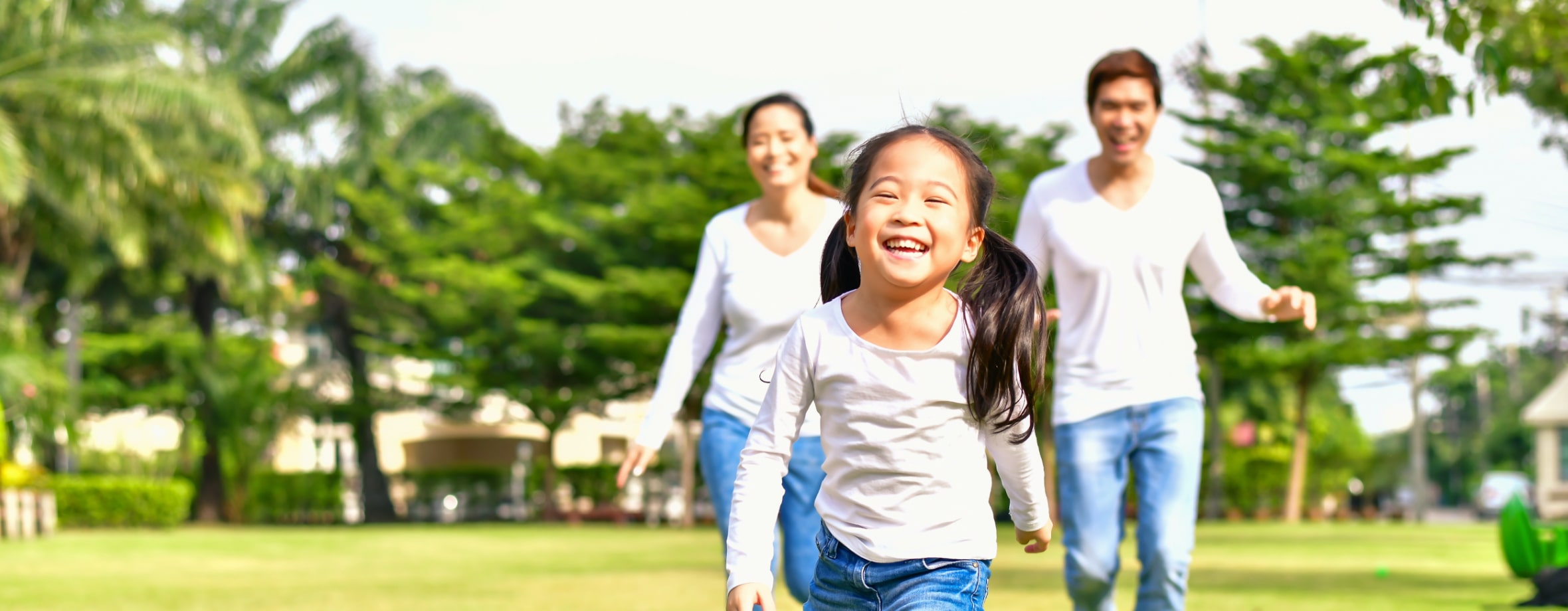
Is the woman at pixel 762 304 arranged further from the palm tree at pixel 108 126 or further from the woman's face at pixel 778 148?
the palm tree at pixel 108 126

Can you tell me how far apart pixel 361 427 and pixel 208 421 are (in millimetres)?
3507

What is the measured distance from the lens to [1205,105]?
109 ft

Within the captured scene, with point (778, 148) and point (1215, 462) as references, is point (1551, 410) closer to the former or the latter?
point (1215, 462)

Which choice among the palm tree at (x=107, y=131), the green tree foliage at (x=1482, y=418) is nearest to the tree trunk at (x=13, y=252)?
the palm tree at (x=107, y=131)

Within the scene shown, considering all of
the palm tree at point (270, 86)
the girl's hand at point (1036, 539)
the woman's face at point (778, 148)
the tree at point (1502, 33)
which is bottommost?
the girl's hand at point (1036, 539)

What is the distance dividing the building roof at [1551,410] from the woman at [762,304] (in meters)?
48.4

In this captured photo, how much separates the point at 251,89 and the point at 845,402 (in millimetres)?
33213

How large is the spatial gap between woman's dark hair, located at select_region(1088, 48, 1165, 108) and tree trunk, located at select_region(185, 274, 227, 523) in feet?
105

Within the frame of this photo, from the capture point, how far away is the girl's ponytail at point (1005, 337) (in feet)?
9.55

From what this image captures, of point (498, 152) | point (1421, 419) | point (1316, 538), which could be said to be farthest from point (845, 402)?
point (1421, 419)

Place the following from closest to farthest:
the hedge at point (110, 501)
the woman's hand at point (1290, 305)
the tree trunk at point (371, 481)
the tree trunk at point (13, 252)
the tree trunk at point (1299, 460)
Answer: the woman's hand at point (1290, 305) → the tree trunk at point (13, 252) → the hedge at point (110, 501) → the tree trunk at point (1299, 460) → the tree trunk at point (371, 481)

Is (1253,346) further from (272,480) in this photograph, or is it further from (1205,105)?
(272,480)

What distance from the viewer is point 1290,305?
171 inches

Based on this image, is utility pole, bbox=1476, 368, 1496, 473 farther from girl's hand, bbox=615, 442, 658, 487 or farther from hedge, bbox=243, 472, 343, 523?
girl's hand, bbox=615, 442, 658, 487
